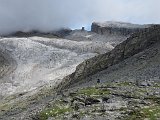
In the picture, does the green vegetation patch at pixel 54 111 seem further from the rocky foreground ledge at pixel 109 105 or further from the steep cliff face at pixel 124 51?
the steep cliff face at pixel 124 51

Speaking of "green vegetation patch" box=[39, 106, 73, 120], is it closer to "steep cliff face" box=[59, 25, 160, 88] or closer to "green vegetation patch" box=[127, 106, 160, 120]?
"green vegetation patch" box=[127, 106, 160, 120]

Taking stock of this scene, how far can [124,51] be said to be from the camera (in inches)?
3873

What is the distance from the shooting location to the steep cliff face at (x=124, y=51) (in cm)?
9230

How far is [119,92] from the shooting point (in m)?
43.4

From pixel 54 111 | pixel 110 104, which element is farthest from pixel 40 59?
pixel 110 104

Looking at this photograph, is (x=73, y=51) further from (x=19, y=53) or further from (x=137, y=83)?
(x=137, y=83)

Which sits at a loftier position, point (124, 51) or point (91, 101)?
point (124, 51)

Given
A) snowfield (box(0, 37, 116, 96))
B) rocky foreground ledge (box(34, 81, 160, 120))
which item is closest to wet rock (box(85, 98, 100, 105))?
rocky foreground ledge (box(34, 81, 160, 120))

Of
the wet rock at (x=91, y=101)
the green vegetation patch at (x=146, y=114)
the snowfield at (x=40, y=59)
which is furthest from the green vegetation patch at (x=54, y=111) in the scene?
the snowfield at (x=40, y=59)

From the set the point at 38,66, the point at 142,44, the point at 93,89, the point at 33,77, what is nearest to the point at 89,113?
the point at 93,89

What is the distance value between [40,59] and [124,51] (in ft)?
285

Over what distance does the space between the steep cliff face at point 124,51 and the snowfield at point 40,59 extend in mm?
44198

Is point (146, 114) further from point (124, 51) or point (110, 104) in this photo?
point (124, 51)

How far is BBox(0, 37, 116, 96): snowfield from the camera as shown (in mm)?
154750
